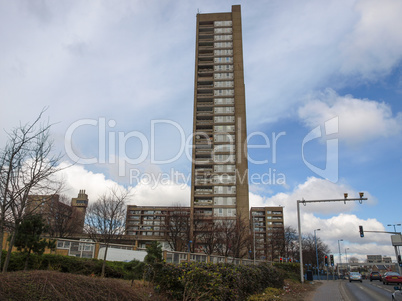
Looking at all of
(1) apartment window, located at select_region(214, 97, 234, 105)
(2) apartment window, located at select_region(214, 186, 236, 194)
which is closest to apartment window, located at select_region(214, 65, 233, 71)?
(1) apartment window, located at select_region(214, 97, 234, 105)

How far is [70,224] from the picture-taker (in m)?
53.6

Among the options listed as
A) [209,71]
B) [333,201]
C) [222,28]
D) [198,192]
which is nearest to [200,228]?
[198,192]

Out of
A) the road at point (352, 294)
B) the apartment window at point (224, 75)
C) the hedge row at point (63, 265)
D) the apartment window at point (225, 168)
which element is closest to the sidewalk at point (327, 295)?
the road at point (352, 294)

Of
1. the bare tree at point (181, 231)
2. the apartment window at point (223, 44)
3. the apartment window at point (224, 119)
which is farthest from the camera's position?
the apartment window at point (223, 44)

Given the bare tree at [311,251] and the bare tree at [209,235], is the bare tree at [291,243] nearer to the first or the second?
the bare tree at [311,251]

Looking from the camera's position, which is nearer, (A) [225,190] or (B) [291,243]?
(A) [225,190]

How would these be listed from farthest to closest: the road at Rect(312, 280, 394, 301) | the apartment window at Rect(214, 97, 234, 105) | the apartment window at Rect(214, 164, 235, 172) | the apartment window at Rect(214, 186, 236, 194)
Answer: the apartment window at Rect(214, 97, 234, 105) → the apartment window at Rect(214, 164, 235, 172) → the apartment window at Rect(214, 186, 236, 194) → the road at Rect(312, 280, 394, 301)

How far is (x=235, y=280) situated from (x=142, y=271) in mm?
3232

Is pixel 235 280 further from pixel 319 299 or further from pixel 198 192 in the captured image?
pixel 198 192

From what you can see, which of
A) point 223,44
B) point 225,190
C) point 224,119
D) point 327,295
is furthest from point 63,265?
point 223,44

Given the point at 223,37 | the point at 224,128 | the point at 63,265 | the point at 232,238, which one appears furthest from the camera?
the point at 223,37

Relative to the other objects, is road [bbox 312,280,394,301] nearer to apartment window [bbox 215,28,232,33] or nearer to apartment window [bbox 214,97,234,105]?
apartment window [bbox 214,97,234,105]

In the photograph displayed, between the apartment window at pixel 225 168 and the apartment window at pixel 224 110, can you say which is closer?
the apartment window at pixel 225 168

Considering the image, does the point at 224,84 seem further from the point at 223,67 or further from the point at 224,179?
Result: the point at 224,179
